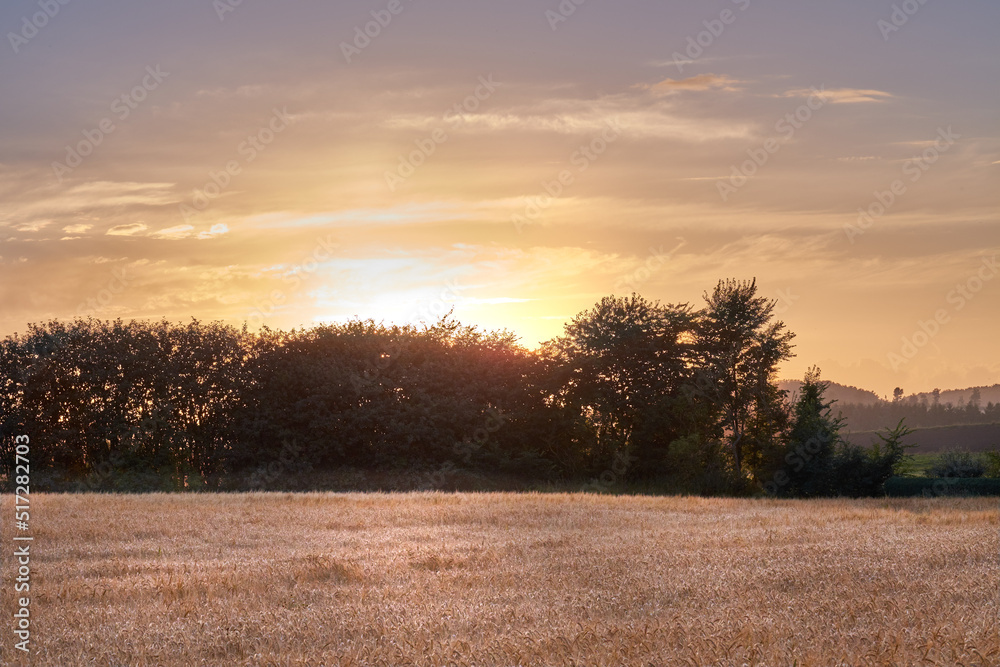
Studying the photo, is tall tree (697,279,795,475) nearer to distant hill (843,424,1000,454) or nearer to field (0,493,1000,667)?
field (0,493,1000,667)

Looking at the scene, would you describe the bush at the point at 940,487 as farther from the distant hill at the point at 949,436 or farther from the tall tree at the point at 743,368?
the distant hill at the point at 949,436

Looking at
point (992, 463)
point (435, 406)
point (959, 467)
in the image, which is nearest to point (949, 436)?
point (992, 463)

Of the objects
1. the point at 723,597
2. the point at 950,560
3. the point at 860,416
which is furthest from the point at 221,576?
the point at 860,416

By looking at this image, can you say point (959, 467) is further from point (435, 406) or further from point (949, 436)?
point (949, 436)

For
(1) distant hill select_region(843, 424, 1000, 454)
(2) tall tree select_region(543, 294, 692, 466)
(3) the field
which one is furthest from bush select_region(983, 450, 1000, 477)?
(1) distant hill select_region(843, 424, 1000, 454)

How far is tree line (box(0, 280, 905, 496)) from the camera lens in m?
33.1

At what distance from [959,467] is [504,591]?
30201 mm

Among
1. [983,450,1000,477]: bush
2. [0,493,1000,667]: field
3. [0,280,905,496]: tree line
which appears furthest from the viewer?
[983,450,1000,477]: bush

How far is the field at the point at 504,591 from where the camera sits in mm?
7043

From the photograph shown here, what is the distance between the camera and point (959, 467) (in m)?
33.8

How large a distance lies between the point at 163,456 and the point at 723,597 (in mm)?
28749

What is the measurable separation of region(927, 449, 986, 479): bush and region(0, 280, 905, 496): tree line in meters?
2.00

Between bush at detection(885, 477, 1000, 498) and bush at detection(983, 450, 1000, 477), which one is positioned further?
bush at detection(983, 450, 1000, 477)

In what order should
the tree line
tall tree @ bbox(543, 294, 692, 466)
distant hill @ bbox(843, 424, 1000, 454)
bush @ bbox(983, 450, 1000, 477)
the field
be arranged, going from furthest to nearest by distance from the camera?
distant hill @ bbox(843, 424, 1000, 454), tall tree @ bbox(543, 294, 692, 466), bush @ bbox(983, 450, 1000, 477), the tree line, the field
